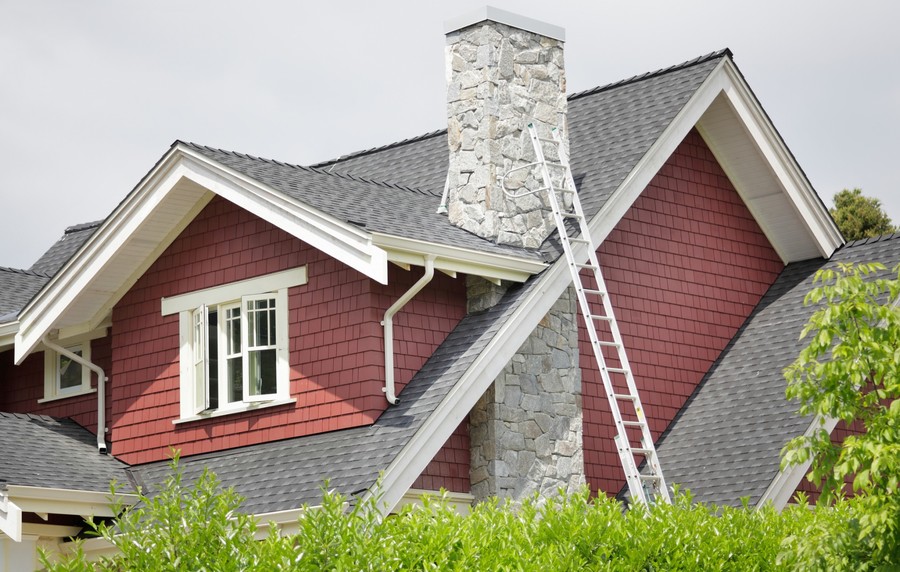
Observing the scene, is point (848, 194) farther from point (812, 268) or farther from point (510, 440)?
point (510, 440)

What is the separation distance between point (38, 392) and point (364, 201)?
18.5 feet

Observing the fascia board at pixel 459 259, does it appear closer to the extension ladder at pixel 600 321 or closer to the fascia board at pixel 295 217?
the fascia board at pixel 295 217

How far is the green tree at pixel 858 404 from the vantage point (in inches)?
396

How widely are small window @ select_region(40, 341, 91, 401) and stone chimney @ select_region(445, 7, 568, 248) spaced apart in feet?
18.2

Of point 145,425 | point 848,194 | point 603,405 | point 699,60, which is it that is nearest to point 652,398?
point 603,405

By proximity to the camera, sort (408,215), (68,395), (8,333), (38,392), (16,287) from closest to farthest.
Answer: (408,215)
(8,333)
(68,395)
(38,392)
(16,287)

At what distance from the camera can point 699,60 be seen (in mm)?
18281

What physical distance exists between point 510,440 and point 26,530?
5273 mm

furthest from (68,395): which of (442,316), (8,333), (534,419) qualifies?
(534,419)

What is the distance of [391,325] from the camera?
14.6m

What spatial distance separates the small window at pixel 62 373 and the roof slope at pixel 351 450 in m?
2.93

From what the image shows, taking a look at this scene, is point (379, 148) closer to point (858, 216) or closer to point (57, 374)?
point (57, 374)

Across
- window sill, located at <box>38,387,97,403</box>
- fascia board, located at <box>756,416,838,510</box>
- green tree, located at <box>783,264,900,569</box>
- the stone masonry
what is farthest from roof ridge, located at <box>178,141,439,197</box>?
green tree, located at <box>783,264,900,569</box>

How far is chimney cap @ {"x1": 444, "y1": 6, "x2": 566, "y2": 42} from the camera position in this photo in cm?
1628
